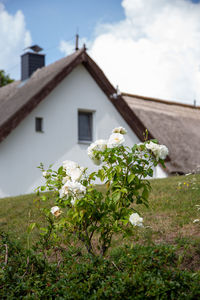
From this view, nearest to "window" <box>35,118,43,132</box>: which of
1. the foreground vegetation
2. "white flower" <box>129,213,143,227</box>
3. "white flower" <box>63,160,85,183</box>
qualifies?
the foreground vegetation

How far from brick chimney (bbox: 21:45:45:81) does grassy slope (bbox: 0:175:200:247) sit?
33.4 ft

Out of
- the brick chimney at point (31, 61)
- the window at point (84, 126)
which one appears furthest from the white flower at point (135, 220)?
the brick chimney at point (31, 61)

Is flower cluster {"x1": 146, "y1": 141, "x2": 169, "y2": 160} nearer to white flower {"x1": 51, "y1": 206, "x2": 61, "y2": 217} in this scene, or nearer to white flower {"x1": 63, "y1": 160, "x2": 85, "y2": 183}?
white flower {"x1": 63, "y1": 160, "x2": 85, "y2": 183}

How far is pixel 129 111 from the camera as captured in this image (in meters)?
16.8

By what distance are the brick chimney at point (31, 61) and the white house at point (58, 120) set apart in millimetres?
688

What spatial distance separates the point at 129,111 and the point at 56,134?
10.2ft

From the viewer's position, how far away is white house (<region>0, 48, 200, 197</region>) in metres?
14.2

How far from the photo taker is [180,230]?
6398 millimetres

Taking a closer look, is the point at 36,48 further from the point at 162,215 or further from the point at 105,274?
the point at 105,274

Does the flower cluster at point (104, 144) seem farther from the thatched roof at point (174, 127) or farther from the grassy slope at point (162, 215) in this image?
the thatched roof at point (174, 127)

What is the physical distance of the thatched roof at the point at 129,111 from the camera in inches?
576

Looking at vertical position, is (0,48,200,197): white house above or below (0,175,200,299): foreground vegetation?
above

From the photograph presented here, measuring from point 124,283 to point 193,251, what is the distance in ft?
6.92

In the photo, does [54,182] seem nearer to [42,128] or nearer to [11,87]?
[42,128]
